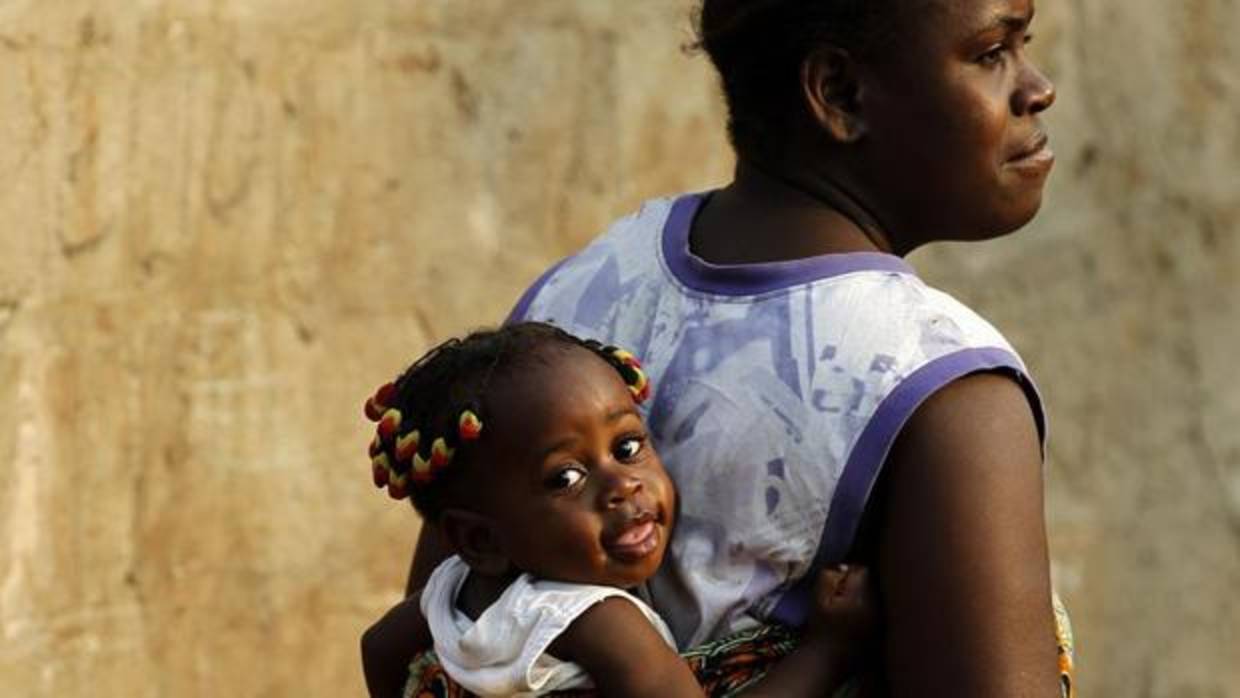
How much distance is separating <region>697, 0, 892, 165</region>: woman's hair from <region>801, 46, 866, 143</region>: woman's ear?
1 centimetres

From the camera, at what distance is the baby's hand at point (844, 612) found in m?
2.48

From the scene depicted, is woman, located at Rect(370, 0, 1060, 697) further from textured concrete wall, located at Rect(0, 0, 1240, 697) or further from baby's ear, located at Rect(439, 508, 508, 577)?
textured concrete wall, located at Rect(0, 0, 1240, 697)

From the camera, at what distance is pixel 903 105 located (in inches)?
106

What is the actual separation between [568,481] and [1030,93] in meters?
0.64

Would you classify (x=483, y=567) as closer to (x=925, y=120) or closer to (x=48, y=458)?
(x=925, y=120)

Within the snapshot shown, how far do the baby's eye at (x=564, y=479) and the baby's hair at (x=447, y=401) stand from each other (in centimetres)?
8

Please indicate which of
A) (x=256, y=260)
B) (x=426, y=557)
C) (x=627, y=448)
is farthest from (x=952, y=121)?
(x=256, y=260)

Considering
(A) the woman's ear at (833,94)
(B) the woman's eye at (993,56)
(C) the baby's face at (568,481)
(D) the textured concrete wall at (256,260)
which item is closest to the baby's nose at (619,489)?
(C) the baby's face at (568,481)

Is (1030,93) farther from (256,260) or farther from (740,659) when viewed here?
(256,260)

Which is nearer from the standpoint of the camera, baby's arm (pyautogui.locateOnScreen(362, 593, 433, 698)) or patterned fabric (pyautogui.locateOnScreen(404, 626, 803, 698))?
patterned fabric (pyautogui.locateOnScreen(404, 626, 803, 698))

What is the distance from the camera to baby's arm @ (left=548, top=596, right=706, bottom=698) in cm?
246

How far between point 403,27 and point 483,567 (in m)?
2.71

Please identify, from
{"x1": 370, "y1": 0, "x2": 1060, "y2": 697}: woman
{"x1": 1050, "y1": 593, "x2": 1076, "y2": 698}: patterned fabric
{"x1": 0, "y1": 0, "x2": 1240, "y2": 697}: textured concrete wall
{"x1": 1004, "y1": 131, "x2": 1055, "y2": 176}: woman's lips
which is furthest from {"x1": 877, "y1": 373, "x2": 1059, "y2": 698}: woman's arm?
{"x1": 0, "y1": 0, "x2": 1240, "y2": 697}: textured concrete wall

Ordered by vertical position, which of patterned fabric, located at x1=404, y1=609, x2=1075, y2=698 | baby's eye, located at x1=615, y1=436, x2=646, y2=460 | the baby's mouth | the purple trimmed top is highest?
the purple trimmed top
